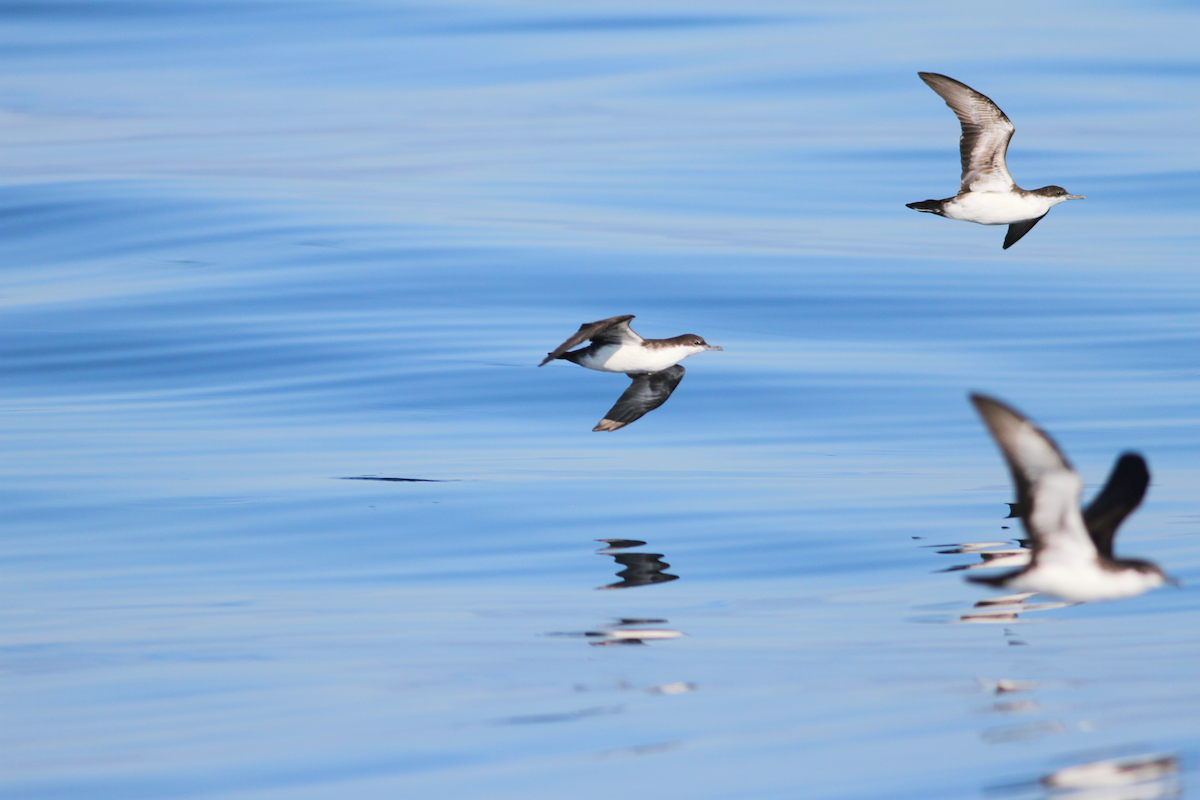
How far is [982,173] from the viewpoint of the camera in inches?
546

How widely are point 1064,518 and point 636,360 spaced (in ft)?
17.5

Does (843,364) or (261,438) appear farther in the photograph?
(843,364)

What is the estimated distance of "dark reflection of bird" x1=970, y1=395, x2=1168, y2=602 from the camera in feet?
23.9

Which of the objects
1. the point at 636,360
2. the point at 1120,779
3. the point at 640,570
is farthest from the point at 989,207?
the point at 1120,779

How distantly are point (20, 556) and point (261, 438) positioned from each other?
4.60 meters

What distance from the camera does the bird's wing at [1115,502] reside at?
785 cm

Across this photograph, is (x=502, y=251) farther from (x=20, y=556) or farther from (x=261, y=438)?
(x=20, y=556)

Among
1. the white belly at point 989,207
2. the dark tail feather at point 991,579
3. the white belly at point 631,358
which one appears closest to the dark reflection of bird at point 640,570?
the white belly at point 631,358

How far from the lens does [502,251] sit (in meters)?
28.5

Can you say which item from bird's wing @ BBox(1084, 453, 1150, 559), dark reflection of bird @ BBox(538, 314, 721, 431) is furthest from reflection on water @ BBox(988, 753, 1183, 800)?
dark reflection of bird @ BBox(538, 314, 721, 431)

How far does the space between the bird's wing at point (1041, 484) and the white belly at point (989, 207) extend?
591 centimetres

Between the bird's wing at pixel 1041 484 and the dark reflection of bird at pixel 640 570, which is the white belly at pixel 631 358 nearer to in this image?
the dark reflection of bird at pixel 640 570

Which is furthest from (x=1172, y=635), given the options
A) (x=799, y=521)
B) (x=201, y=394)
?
(x=201, y=394)

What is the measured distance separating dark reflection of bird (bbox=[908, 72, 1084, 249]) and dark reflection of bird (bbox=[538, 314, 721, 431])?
2482mm
